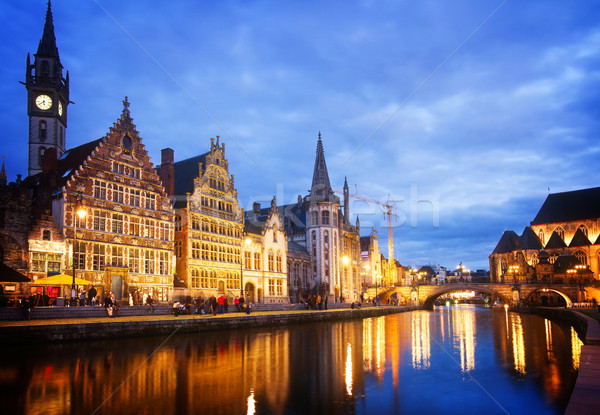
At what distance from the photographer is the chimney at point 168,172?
5022cm

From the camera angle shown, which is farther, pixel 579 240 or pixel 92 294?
pixel 579 240

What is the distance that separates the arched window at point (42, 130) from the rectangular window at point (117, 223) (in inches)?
1068

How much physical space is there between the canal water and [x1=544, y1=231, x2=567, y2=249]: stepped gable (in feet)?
284

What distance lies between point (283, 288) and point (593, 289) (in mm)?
49435

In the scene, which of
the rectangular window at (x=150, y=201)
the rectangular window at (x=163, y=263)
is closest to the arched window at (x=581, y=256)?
the rectangular window at (x=163, y=263)

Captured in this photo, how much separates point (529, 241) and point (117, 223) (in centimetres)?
8649

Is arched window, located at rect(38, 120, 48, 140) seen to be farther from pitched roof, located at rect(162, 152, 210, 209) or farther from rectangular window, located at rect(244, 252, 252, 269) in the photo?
rectangular window, located at rect(244, 252, 252, 269)

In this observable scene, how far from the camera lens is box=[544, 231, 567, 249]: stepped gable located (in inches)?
3885

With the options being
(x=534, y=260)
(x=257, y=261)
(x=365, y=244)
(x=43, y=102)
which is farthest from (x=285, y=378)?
(x=365, y=244)

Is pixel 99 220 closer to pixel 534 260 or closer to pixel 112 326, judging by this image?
pixel 112 326

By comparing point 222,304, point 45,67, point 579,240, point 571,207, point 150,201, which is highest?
point 45,67

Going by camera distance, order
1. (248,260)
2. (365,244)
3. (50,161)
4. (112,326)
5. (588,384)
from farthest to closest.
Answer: (365,244)
(248,260)
(50,161)
(112,326)
(588,384)

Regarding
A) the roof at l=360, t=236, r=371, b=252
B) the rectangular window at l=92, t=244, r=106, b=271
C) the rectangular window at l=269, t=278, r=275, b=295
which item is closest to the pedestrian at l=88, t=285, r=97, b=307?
the rectangular window at l=92, t=244, r=106, b=271

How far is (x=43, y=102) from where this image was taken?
61750 millimetres
